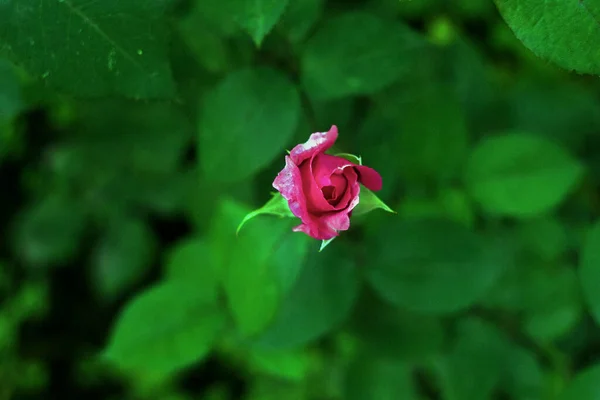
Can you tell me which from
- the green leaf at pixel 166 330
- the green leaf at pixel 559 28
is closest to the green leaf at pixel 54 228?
the green leaf at pixel 166 330

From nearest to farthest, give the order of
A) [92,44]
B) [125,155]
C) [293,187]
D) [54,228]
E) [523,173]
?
1. [293,187]
2. [92,44]
3. [523,173]
4. [125,155]
5. [54,228]

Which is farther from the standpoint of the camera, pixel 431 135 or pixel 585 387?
pixel 431 135

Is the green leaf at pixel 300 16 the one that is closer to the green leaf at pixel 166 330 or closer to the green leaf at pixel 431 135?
the green leaf at pixel 431 135

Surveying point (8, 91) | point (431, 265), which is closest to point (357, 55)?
point (431, 265)

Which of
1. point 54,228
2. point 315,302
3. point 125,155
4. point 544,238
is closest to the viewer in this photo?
point 315,302

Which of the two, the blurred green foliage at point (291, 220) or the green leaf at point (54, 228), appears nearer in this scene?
the blurred green foliage at point (291, 220)

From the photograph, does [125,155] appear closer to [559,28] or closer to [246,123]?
[246,123]

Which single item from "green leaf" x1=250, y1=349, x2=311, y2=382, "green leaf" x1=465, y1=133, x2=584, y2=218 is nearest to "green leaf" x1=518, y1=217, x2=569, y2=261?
"green leaf" x1=465, y1=133, x2=584, y2=218

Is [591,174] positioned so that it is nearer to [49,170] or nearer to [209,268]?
[209,268]

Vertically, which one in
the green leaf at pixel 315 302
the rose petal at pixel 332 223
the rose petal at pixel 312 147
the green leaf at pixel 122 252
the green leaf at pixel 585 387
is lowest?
the green leaf at pixel 122 252
